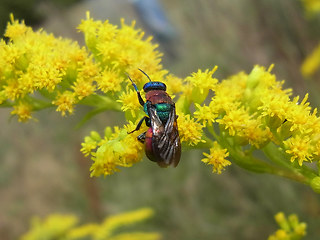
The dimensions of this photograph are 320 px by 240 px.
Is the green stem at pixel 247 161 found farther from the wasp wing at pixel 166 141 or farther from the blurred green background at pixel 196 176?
the blurred green background at pixel 196 176

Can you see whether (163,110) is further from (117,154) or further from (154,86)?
(117,154)

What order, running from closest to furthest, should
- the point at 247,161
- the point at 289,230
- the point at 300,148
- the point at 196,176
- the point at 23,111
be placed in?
1. the point at 300,148
2. the point at 247,161
3. the point at 23,111
4. the point at 289,230
5. the point at 196,176

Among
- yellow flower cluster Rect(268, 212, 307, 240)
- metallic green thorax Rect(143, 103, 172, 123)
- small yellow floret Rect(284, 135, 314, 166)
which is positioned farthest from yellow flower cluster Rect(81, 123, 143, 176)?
yellow flower cluster Rect(268, 212, 307, 240)

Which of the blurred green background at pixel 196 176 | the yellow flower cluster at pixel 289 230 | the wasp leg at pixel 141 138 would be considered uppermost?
the blurred green background at pixel 196 176

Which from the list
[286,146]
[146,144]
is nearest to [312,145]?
[286,146]

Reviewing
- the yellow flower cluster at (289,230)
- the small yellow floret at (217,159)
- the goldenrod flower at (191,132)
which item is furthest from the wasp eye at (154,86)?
the yellow flower cluster at (289,230)

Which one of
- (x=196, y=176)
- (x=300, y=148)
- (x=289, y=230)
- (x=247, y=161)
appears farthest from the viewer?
(x=196, y=176)

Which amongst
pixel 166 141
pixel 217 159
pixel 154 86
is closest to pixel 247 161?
pixel 217 159
